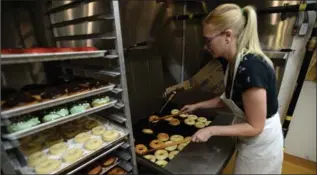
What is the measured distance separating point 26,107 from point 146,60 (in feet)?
3.90

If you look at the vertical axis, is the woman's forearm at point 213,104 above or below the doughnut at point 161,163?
above

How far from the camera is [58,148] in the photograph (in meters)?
0.88

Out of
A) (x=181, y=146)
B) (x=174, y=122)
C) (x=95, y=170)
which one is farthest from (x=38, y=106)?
(x=174, y=122)

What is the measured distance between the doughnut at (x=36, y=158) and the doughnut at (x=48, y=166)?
0.08ft

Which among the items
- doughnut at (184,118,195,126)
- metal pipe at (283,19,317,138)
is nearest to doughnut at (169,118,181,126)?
doughnut at (184,118,195,126)

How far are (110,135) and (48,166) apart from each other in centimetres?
29

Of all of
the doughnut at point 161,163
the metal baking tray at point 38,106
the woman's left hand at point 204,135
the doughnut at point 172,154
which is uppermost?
the metal baking tray at point 38,106

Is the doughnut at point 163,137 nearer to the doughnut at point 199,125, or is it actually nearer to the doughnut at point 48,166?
the doughnut at point 199,125

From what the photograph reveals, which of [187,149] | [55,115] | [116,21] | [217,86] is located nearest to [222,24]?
[116,21]

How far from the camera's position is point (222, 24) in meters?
0.85

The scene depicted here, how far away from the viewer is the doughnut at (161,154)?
1073 millimetres

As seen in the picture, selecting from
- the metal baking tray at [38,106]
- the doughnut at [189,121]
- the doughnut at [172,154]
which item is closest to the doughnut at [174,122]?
the doughnut at [189,121]

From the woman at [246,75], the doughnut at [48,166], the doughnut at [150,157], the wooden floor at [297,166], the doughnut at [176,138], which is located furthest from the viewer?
the wooden floor at [297,166]

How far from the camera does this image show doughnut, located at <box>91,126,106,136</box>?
1.00m
